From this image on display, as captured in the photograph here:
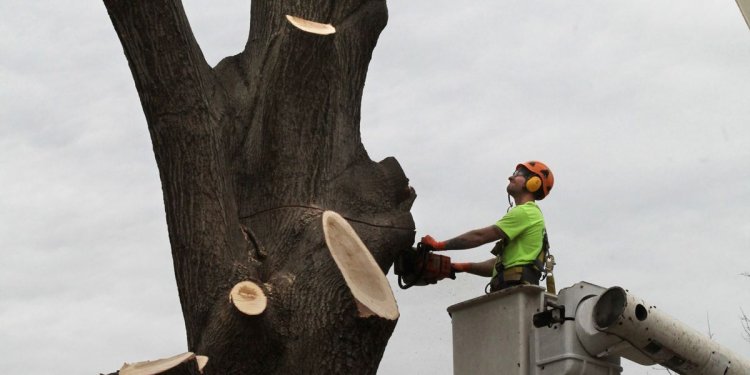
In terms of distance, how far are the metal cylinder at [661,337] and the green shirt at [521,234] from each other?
99 cm

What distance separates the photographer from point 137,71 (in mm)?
4266

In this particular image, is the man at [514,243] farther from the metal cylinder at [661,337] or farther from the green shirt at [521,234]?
the metal cylinder at [661,337]

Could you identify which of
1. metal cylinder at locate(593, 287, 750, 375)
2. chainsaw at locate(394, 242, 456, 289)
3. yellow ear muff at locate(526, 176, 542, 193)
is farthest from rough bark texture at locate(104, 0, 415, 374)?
yellow ear muff at locate(526, 176, 542, 193)

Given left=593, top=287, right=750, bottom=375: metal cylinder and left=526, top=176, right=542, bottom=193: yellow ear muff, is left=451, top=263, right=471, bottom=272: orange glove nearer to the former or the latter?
left=526, top=176, right=542, bottom=193: yellow ear muff

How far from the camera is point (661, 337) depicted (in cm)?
470

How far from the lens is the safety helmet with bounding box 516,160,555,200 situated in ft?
19.6

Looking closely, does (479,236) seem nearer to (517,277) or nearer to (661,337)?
(517,277)

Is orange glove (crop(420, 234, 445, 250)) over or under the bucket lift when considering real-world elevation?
over

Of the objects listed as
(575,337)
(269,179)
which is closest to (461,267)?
(575,337)

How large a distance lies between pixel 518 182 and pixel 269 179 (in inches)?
76.6

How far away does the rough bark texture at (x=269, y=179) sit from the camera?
406 cm

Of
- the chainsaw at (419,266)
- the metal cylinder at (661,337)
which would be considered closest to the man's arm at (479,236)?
the chainsaw at (419,266)

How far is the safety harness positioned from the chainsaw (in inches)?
11.6

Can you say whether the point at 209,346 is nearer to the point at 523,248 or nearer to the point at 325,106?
the point at 325,106
